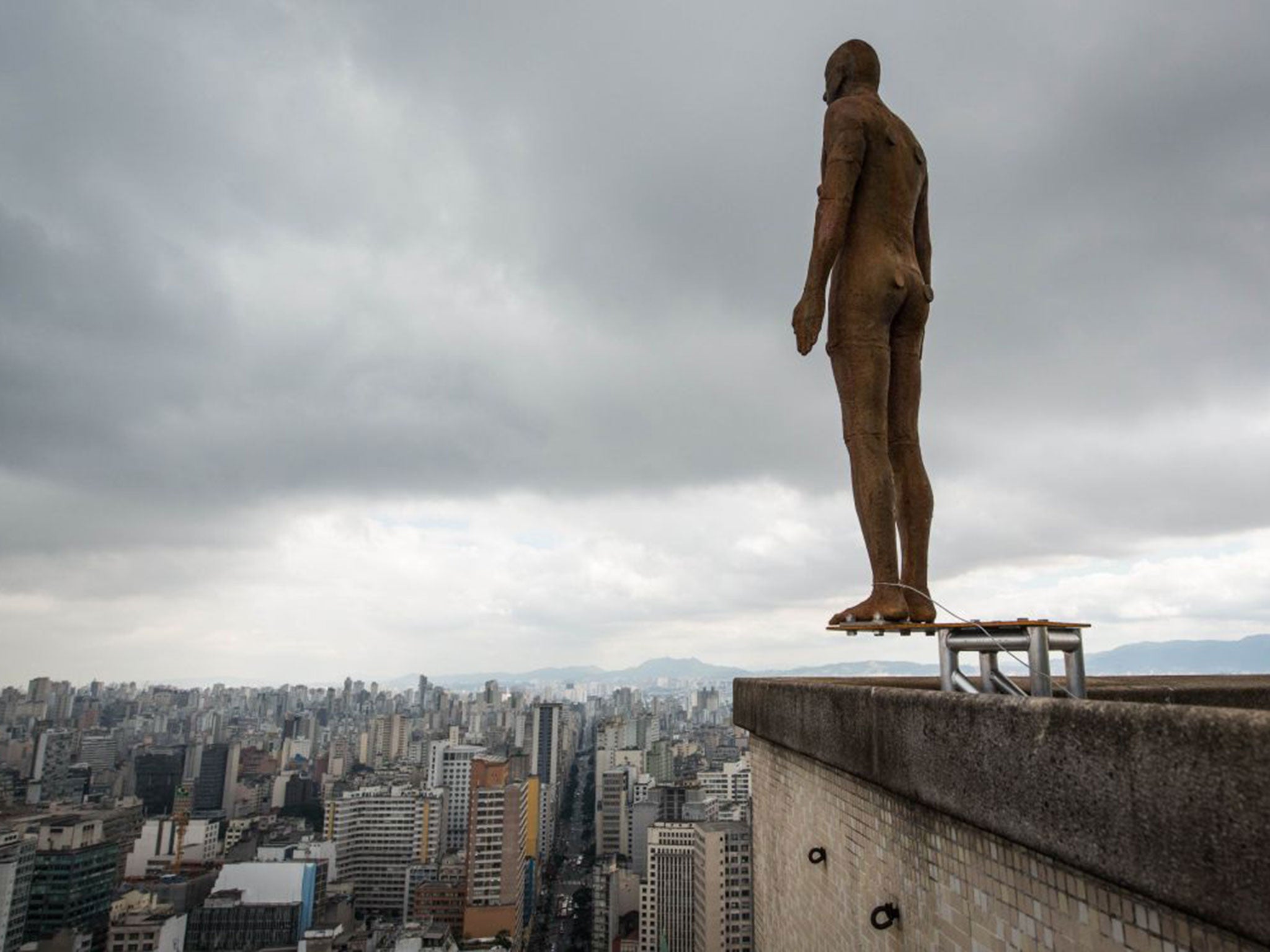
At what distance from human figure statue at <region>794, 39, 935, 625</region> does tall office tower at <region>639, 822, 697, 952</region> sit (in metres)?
65.4

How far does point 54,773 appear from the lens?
113812 mm

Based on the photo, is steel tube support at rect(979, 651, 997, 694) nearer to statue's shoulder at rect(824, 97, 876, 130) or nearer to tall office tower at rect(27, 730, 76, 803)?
statue's shoulder at rect(824, 97, 876, 130)

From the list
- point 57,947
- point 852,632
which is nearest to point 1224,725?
point 852,632

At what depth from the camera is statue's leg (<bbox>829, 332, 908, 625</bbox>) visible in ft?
15.6

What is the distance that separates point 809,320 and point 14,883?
8544 centimetres

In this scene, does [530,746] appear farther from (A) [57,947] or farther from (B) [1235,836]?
(B) [1235,836]

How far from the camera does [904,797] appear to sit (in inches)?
111

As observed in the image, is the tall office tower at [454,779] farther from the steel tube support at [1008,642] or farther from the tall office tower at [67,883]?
the steel tube support at [1008,642]

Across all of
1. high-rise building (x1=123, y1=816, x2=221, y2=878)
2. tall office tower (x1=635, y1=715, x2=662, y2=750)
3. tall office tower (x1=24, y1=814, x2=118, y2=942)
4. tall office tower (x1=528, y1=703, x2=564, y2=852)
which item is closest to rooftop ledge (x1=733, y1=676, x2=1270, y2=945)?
tall office tower (x1=24, y1=814, x2=118, y2=942)

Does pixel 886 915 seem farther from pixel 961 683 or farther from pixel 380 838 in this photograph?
pixel 380 838

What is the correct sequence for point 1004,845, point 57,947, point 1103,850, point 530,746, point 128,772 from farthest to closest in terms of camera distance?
point 530,746
point 128,772
point 57,947
point 1004,845
point 1103,850

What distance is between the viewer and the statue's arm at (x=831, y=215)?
16.5 feet

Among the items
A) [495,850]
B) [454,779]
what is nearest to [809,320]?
[495,850]

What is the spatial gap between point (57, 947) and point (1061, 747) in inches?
2854
